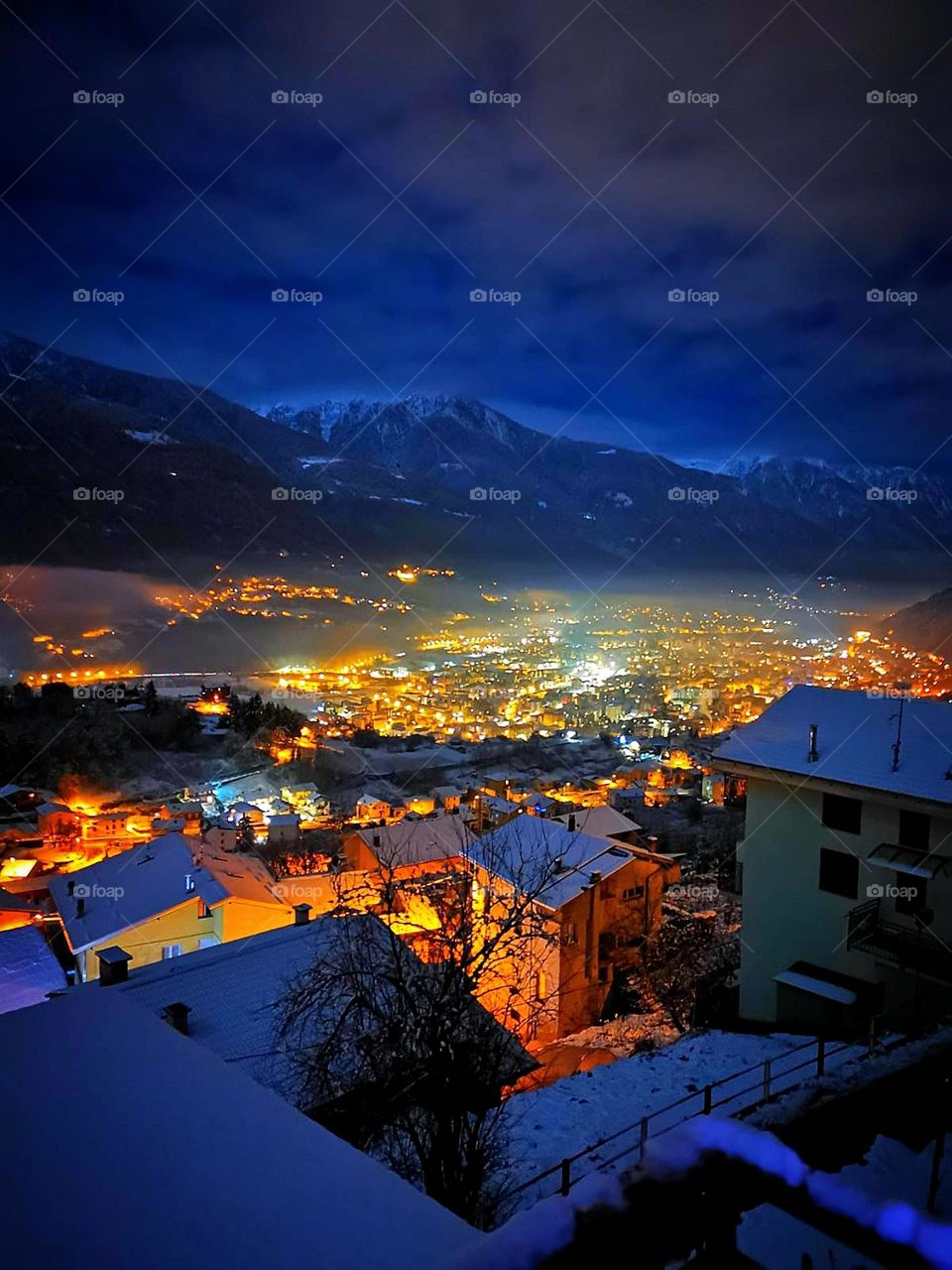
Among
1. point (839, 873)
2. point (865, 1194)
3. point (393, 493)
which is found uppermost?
point (393, 493)

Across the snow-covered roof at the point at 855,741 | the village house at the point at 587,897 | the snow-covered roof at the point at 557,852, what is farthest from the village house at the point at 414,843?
the snow-covered roof at the point at 855,741

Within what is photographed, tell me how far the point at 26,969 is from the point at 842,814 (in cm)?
1161

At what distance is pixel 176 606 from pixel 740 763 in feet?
117

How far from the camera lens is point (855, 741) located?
7973 millimetres

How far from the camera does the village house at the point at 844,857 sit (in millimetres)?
7062

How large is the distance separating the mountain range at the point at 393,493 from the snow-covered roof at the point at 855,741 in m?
7.29

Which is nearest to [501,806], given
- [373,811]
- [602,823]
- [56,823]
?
[602,823]

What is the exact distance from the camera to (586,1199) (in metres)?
0.92

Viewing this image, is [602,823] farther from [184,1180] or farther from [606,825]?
[184,1180]

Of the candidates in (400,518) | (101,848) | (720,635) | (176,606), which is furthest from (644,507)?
(101,848)

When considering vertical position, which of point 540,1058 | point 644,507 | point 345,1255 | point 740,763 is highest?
point 644,507

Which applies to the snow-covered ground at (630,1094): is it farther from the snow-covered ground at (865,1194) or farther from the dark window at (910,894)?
the snow-covered ground at (865,1194)

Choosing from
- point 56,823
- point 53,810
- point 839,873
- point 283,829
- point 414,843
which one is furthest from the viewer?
point 53,810

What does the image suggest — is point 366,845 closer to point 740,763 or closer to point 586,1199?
point 740,763
